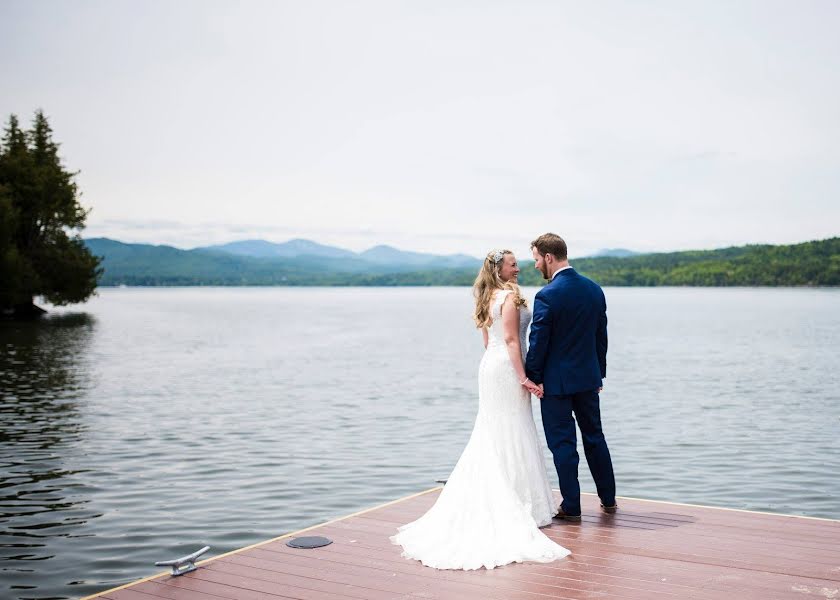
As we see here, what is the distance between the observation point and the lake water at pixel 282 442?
10.9 metres

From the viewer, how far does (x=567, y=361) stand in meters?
7.75

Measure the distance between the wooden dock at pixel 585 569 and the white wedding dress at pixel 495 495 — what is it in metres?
0.16

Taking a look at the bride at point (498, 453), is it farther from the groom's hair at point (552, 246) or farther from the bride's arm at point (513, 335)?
the groom's hair at point (552, 246)

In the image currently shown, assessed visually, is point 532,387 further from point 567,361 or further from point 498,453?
point 498,453

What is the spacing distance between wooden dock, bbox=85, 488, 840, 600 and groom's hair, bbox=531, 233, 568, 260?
243cm

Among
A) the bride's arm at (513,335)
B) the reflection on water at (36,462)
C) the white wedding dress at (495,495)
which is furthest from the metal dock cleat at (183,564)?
the bride's arm at (513,335)

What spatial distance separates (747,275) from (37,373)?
622 feet

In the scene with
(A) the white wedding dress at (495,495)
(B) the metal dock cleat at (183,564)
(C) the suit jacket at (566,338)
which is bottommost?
(B) the metal dock cleat at (183,564)

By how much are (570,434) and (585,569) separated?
5.28 feet

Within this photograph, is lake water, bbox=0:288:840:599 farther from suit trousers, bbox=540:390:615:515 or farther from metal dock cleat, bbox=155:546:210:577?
suit trousers, bbox=540:390:615:515

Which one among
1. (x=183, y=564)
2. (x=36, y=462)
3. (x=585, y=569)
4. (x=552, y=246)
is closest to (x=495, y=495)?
(x=585, y=569)

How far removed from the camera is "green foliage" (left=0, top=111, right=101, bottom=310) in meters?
60.8

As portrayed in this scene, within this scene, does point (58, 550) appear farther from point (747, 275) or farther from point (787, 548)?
point (747, 275)

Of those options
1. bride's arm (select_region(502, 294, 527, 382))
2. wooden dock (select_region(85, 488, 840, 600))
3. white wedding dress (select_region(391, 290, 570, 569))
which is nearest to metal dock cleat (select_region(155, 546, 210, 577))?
wooden dock (select_region(85, 488, 840, 600))
